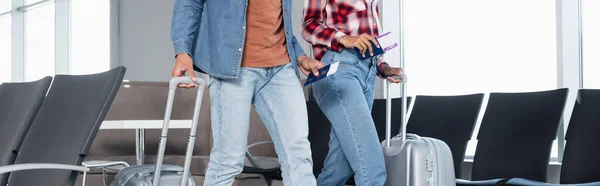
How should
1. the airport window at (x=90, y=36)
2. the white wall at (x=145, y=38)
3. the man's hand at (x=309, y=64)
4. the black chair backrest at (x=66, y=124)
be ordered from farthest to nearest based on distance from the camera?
the airport window at (x=90, y=36)
the white wall at (x=145, y=38)
the man's hand at (x=309, y=64)
the black chair backrest at (x=66, y=124)

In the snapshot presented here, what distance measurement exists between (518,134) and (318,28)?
1269 millimetres

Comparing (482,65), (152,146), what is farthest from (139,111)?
(482,65)

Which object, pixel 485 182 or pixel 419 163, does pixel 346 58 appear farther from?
pixel 485 182

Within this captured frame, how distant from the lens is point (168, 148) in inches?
205

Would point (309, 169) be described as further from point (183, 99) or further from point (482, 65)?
point (183, 99)

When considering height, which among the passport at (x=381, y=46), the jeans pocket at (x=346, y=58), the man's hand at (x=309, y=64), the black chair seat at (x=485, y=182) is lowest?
the black chair seat at (x=485, y=182)

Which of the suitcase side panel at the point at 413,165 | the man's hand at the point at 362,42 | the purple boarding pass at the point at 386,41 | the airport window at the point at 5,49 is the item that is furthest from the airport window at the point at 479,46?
the airport window at the point at 5,49

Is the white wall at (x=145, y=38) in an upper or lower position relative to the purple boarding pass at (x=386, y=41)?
upper

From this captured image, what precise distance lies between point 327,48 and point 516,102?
1.27 meters

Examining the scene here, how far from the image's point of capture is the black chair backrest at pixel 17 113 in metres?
2.34

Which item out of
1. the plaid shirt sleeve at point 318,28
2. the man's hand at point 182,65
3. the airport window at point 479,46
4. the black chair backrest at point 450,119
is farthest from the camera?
the airport window at point 479,46

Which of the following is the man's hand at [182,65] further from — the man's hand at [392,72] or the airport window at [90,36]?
the airport window at [90,36]

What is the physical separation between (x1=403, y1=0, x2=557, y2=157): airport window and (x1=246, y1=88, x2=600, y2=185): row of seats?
68cm

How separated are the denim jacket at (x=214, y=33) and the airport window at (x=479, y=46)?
229 centimetres
